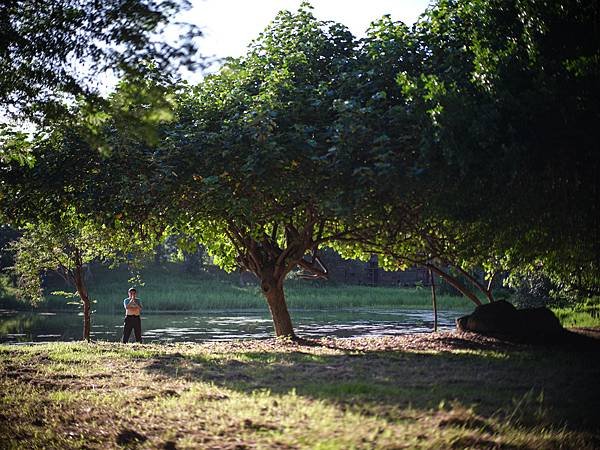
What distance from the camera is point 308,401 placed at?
8.57 m

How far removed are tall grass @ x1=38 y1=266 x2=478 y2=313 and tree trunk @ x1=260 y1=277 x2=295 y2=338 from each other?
1137 inches

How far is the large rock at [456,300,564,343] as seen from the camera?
1658 cm

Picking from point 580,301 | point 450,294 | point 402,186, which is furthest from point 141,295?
point 402,186

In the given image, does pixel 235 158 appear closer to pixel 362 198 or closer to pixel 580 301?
pixel 362 198

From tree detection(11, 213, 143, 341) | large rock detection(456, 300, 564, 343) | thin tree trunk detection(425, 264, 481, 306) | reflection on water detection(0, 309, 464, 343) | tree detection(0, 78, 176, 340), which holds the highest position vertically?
tree detection(0, 78, 176, 340)

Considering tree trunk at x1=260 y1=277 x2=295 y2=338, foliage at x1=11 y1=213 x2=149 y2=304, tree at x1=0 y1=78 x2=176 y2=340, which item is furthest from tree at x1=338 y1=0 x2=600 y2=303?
foliage at x1=11 y1=213 x2=149 y2=304

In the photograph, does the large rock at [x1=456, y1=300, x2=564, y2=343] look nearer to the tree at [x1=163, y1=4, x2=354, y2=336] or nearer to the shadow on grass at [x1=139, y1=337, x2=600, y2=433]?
the shadow on grass at [x1=139, y1=337, x2=600, y2=433]

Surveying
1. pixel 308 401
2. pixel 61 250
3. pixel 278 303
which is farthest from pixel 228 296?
pixel 308 401

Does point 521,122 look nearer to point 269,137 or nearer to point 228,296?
point 269,137

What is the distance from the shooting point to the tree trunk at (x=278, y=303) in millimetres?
19328

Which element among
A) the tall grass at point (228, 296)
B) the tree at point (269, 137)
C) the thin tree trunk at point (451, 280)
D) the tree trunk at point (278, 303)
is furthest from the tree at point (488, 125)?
the tall grass at point (228, 296)

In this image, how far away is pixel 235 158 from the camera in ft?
49.5

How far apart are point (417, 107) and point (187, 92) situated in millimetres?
7012

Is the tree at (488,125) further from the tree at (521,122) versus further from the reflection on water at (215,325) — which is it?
the reflection on water at (215,325)
